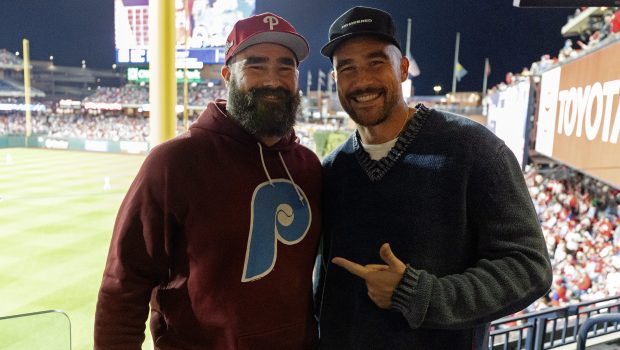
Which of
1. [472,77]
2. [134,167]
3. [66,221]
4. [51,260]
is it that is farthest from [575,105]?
[472,77]

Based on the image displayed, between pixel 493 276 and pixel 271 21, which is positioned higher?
pixel 271 21

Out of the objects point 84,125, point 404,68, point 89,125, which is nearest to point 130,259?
point 404,68

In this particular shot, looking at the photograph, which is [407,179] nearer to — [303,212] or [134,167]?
[303,212]

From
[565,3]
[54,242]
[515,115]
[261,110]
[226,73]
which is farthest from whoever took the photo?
[515,115]

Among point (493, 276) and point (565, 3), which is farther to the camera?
point (565, 3)

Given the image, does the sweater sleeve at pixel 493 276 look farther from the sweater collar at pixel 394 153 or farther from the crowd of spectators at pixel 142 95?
the crowd of spectators at pixel 142 95

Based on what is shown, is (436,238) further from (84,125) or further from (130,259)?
(84,125)

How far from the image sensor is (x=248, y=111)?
82.8 inches

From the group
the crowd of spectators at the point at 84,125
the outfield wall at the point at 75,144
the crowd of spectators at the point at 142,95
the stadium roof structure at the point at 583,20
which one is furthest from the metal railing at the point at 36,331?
the crowd of spectators at the point at 142,95

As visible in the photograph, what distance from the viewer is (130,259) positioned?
1.87 m

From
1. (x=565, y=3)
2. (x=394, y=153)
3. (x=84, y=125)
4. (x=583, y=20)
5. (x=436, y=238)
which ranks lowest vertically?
(x=84, y=125)

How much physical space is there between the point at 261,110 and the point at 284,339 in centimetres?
103

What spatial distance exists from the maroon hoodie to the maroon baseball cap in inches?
18.4

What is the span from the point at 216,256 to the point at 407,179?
0.84 m
